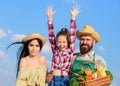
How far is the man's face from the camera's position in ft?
29.7

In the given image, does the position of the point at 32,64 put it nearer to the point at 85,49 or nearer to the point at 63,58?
the point at 63,58

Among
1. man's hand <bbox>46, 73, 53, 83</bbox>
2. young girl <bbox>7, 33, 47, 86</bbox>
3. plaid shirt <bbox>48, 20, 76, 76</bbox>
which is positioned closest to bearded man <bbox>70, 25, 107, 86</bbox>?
plaid shirt <bbox>48, 20, 76, 76</bbox>

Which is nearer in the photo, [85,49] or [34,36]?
[85,49]

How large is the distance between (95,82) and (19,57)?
2272 millimetres

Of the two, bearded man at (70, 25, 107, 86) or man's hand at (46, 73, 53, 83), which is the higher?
bearded man at (70, 25, 107, 86)

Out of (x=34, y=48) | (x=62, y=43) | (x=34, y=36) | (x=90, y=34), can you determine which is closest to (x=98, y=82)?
(x=90, y=34)

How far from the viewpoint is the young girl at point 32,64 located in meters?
9.55

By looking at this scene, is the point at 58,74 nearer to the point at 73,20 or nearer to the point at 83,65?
the point at 83,65

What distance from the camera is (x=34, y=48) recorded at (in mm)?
9602

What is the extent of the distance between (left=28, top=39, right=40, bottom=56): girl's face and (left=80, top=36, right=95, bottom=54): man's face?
107 cm

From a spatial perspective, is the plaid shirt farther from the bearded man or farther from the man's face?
the man's face

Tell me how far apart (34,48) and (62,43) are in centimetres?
65

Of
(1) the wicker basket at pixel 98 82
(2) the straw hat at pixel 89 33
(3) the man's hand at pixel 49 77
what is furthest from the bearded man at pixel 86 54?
(3) the man's hand at pixel 49 77

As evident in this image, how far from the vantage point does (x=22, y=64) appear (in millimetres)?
9719
